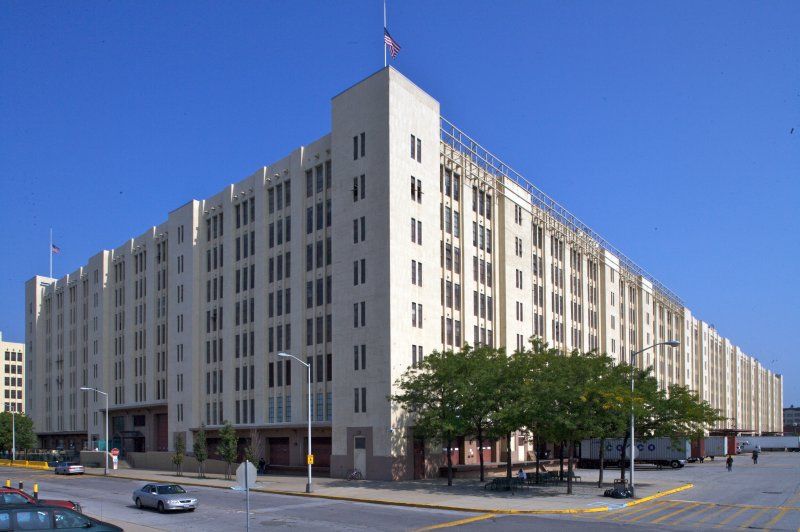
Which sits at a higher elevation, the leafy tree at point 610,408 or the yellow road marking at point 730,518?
the leafy tree at point 610,408

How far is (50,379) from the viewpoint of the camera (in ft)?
358

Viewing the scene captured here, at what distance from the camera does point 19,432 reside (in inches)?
3927

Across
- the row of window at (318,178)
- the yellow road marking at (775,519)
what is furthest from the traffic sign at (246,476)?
the row of window at (318,178)

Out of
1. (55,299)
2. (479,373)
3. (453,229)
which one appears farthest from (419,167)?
(55,299)

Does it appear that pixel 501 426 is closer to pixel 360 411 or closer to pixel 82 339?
pixel 360 411

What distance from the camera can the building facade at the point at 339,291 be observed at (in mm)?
54562

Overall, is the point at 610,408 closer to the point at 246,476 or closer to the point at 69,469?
the point at 246,476

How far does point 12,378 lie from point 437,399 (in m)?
141

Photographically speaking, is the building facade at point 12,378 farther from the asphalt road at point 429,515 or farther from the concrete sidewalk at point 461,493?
the asphalt road at point 429,515

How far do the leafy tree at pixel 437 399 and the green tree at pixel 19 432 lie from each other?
7032 cm

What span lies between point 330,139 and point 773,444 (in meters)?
133

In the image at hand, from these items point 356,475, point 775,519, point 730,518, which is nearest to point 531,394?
point 730,518

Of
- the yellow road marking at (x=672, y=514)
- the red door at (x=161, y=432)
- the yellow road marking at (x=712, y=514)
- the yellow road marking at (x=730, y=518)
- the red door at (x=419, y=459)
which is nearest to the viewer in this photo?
the yellow road marking at (x=730, y=518)

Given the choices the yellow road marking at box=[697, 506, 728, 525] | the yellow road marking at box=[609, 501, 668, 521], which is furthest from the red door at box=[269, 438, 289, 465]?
the yellow road marking at box=[697, 506, 728, 525]
